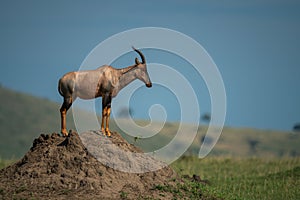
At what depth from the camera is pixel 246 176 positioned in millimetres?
23156

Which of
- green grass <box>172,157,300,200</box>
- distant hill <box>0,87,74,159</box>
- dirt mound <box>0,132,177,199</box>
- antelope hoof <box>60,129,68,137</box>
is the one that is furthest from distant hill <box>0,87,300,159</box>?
dirt mound <box>0,132,177,199</box>

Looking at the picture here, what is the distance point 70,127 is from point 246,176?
45.8m

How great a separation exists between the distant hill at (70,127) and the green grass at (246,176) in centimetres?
3877

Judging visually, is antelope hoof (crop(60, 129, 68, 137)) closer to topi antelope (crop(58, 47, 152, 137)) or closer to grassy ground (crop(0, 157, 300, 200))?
topi antelope (crop(58, 47, 152, 137))

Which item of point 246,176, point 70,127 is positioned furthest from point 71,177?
point 70,127

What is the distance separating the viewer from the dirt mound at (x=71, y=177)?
14.0 m

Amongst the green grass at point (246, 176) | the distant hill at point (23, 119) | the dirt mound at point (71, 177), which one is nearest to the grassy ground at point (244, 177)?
the green grass at point (246, 176)

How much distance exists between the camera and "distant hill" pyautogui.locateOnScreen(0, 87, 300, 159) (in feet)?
228

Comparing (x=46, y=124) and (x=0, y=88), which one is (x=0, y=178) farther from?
(x=0, y=88)

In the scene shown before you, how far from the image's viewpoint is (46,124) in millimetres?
74688

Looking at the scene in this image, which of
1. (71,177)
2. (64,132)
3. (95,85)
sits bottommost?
(71,177)

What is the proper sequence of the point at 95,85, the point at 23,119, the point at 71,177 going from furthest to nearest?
the point at 23,119
the point at 95,85
the point at 71,177

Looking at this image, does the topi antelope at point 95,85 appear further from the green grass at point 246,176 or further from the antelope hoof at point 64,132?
the green grass at point 246,176

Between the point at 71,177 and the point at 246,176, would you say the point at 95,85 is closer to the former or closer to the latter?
the point at 71,177
